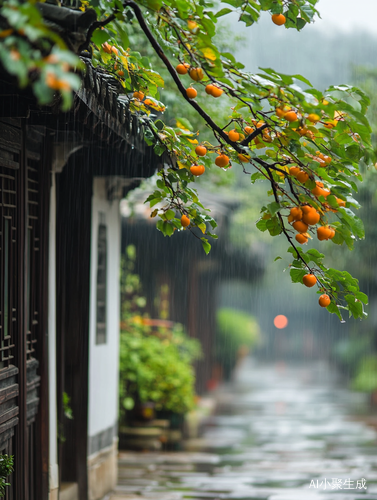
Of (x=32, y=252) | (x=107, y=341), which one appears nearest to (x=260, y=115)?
(x=32, y=252)

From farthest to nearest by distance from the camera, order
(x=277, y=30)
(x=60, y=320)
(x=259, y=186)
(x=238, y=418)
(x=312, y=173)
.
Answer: (x=277, y=30) < (x=259, y=186) < (x=238, y=418) < (x=60, y=320) < (x=312, y=173)

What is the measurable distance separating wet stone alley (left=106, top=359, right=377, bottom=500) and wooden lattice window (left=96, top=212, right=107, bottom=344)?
75.3 inches

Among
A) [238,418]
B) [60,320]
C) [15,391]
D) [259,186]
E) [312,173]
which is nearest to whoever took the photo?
[312,173]

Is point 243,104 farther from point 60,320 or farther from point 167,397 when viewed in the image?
point 167,397

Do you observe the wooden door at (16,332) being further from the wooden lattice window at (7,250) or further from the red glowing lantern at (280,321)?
the red glowing lantern at (280,321)

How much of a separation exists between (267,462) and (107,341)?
3272 millimetres

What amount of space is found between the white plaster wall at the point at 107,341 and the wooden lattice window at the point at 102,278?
83 millimetres

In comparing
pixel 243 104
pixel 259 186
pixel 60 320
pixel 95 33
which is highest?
pixel 259 186

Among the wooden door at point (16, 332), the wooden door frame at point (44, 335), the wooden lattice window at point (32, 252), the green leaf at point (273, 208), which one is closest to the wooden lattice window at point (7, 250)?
the wooden door at point (16, 332)

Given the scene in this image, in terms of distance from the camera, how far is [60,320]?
18.4 feet

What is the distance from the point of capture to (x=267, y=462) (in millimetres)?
8281

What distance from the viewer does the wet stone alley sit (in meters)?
6.73

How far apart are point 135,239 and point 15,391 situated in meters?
7.44

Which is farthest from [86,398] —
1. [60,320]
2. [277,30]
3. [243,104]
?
[277,30]
